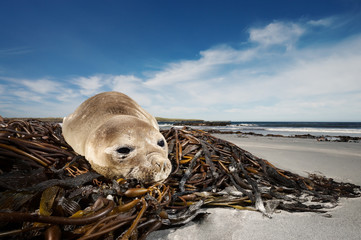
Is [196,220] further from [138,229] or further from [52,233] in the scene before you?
[52,233]

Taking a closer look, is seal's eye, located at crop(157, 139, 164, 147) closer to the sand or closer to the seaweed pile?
the seaweed pile

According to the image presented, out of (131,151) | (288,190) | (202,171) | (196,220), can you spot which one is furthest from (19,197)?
(288,190)

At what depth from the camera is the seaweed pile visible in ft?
3.13

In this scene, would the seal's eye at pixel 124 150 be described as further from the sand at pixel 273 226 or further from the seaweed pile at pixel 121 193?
the sand at pixel 273 226

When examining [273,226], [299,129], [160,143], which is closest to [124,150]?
[160,143]

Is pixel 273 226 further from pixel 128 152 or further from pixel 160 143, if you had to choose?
pixel 128 152

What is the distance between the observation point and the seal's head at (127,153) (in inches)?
67.2

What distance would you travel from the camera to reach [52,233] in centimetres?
83

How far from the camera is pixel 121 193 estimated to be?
53.6 inches

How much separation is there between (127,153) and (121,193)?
49 centimetres

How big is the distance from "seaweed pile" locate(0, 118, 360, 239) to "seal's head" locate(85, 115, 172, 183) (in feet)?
0.32

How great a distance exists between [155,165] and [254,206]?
97 centimetres

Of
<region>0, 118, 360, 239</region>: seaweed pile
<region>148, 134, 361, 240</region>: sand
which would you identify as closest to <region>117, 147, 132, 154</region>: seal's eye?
<region>0, 118, 360, 239</region>: seaweed pile

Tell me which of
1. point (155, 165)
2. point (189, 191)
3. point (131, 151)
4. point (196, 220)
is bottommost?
point (196, 220)
